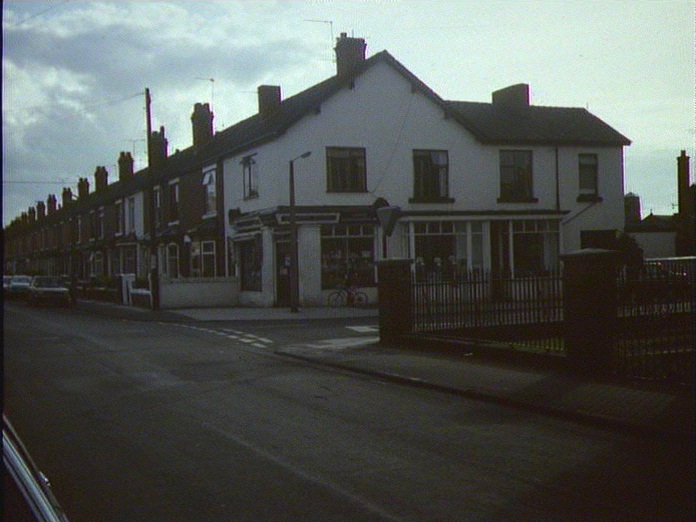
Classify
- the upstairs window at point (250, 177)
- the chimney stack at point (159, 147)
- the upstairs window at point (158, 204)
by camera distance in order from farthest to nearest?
the chimney stack at point (159, 147) < the upstairs window at point (158, 204) < the upstairs window at point (250, 177)

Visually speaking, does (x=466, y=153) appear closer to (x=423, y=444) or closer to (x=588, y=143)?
(x=588, y=143)

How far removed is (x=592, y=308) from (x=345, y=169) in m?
23.4

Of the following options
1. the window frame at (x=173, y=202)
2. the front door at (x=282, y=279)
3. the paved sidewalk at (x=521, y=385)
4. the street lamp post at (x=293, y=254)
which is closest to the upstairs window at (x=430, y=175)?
the front door at (x=282, y=279)

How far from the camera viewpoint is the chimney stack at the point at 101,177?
70.2 m

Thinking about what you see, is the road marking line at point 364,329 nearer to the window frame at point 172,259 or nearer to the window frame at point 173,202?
the window frame at point 172,259

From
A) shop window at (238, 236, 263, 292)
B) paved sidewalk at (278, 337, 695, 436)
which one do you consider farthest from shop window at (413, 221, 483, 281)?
paved sidewalk at (278, 337, 695, 436)

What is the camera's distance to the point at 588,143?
38.2 m

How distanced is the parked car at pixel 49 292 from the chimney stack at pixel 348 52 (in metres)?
17.1

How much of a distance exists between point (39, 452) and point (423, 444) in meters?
3.53

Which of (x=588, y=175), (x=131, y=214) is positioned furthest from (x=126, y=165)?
(x=588, y=175)

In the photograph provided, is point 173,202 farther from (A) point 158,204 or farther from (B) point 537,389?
(B) point 537,389

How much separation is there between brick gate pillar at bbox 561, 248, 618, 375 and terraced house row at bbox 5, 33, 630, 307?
63.4 feet

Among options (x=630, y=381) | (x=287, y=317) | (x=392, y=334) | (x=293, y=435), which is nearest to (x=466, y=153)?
(x=287, y=317)

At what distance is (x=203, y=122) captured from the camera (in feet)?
148
